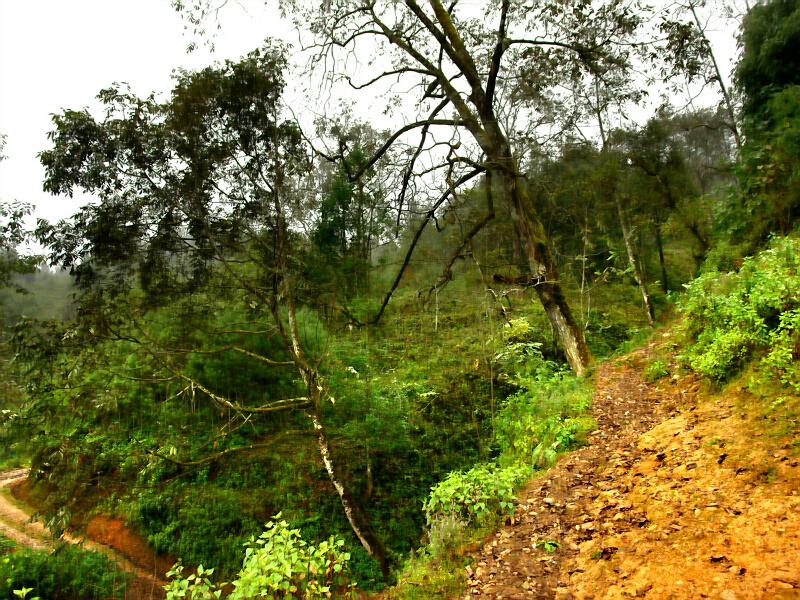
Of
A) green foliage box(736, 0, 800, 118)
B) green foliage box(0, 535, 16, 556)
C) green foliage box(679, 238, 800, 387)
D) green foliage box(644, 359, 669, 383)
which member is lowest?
green foliage box(0, 535, 16, 556)

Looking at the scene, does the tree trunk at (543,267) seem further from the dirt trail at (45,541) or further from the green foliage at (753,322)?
the dirt trail at (45,541)

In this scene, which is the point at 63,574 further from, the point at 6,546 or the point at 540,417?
the point at 540,417

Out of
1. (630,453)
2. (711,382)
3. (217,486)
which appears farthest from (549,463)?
(217,486)

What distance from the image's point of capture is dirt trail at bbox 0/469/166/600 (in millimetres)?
9172

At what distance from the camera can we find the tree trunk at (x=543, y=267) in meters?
7.87

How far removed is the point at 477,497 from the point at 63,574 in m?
9.12

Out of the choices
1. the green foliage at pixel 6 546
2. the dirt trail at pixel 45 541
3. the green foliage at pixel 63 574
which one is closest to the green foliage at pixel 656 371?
the dirt trail at pixel 45 541

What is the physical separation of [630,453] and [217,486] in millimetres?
9407

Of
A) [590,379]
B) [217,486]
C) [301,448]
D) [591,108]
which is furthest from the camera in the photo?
[591,108]

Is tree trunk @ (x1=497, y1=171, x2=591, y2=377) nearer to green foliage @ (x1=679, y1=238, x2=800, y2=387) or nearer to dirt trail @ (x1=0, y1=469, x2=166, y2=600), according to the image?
green foliage @ (x1=679, y1=238, x2=800, y2=387)

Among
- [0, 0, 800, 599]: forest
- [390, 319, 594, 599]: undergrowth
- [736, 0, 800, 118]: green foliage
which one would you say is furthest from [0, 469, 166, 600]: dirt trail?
[736, 0, 800, 118]: green foliage

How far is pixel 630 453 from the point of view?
459cm

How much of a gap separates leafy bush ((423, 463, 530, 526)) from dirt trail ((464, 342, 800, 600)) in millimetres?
183

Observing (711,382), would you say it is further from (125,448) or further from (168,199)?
(125,448)
